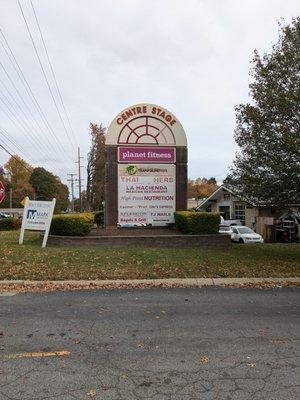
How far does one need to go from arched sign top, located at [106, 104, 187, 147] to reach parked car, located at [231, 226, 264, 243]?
12960 mm

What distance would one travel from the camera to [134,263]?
12438 mm

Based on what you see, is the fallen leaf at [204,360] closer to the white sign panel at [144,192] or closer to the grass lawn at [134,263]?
the grass lawn at [134,263]

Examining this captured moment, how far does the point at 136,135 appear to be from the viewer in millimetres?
19266

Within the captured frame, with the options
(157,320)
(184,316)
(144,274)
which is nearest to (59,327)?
(157,320)

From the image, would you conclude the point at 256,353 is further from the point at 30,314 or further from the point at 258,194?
the point at 258,194

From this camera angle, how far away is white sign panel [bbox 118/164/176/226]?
18.9 metres

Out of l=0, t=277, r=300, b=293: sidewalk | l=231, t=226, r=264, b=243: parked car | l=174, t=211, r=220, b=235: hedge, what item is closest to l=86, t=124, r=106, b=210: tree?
l=231, t=226, r=264, b=243: parked car

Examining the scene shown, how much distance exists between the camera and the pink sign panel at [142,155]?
18.9 metres

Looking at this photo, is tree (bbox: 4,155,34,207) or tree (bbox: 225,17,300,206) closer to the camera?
tree (bbox: 225,17,300,206)

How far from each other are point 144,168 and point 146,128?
178cm

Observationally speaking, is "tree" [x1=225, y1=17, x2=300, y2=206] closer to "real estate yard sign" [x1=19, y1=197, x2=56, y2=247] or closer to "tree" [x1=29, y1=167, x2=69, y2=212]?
Result: "real estate yard sign" [x1=19, y1=197, x2=56, y2=247]

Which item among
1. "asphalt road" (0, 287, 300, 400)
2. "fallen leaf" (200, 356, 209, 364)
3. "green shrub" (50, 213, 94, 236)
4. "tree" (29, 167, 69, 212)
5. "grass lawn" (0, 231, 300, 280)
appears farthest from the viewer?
"tree" (29, 167, 69, 212)

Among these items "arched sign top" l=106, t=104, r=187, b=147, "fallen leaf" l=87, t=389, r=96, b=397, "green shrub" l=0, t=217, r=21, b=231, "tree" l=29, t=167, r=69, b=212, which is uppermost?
"tree" l=29, t=167, r=69, b=212

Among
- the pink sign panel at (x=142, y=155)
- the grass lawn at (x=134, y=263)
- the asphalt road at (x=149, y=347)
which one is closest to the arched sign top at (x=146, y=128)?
the pink sign panel at (x=142, y=155)
